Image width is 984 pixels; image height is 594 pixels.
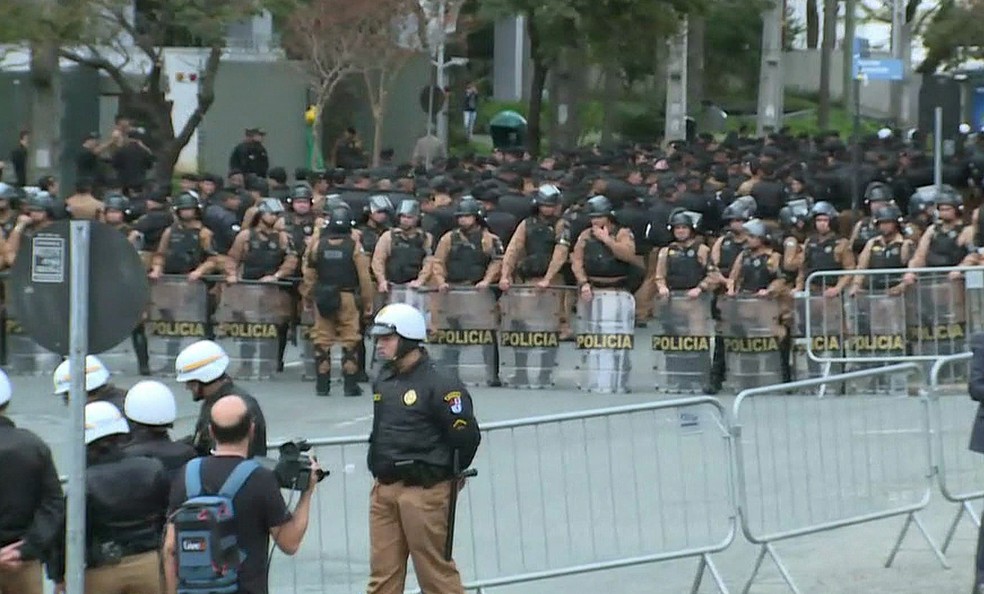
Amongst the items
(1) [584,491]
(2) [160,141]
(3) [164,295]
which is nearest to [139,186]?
(2) [160,141]

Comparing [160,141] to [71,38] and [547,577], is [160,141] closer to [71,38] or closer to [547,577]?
[71,38]

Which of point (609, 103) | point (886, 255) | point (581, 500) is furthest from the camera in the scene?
point (609, 103)

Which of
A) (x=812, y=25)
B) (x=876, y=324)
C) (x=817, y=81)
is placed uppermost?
(x=812, y=25)

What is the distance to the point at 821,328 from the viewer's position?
19312 millimetres

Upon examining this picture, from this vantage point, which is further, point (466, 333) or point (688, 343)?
point (466, 333)

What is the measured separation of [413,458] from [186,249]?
1123 cm

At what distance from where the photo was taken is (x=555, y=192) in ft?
71.8

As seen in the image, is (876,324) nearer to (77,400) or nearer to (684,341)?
(684,341)

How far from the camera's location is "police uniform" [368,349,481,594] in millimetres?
9992

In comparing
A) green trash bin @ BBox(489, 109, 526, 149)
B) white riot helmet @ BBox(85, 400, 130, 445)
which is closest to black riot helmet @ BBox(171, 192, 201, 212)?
white riot helmet @ BBox(85, 400, 130, 445)

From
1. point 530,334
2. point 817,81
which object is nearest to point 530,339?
point 530,334

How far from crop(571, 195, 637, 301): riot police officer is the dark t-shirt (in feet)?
39.1

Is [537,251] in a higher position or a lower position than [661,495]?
higher

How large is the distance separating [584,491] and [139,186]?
20.0 meters
